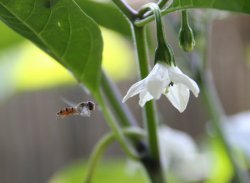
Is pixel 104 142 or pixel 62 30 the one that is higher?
pixel 62 30

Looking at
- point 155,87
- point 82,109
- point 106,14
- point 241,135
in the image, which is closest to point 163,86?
point 155,87

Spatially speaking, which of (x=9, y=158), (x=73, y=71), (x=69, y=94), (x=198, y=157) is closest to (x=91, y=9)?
(x=73, y=71)

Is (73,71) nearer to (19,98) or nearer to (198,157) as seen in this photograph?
(198,157)

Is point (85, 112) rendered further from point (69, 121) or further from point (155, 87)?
point (69, 121)

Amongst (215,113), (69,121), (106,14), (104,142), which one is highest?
(106,14)

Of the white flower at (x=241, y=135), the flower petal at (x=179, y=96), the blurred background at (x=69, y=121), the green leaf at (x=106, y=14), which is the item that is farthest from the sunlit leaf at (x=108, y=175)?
the blurred background at (x=69, y=121)

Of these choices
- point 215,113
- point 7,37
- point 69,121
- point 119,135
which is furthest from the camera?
point 69,121

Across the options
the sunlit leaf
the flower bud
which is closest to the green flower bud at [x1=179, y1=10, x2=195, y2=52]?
the flower bud

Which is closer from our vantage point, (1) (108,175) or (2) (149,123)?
(2) (149,123)
